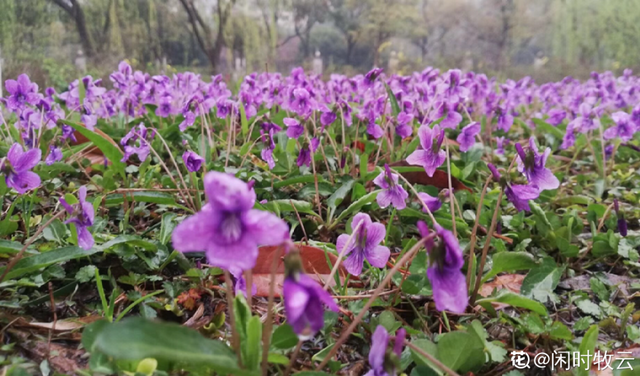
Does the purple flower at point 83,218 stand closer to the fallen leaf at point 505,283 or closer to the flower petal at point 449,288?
the flower petal at point 449,288

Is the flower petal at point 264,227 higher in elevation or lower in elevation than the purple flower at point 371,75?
lower

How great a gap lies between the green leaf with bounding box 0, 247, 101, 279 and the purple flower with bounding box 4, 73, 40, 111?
51.0 inches

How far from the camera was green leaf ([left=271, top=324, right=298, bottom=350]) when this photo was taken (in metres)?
0.90

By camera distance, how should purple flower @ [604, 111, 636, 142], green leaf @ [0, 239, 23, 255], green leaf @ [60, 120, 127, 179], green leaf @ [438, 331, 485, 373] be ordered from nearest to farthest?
green leaf @ [438, 331, 485, 373] → green leaf @ [0, 239, 23, 255] → green leaf @ [60, 120, 127, 179] → purple flower @ [604, 111, 636, 142]

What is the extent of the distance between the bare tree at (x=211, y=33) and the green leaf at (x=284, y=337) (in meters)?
8.80

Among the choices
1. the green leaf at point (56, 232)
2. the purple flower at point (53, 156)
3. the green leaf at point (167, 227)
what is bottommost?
the green leaf at point (167, 227)

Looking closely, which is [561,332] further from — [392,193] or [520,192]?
[392,193]

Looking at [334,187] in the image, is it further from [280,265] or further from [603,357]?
[603,357]

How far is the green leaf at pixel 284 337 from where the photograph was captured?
90 centimetres

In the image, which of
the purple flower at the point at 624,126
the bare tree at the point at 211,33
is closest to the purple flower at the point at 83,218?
the purple flower at the point at 624,126

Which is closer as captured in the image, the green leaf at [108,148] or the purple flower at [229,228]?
the purple flower at [229,228]

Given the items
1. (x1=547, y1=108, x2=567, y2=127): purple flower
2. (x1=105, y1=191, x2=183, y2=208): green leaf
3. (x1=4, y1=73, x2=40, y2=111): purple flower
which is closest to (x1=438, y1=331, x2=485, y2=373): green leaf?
(x1=105, y1=191, x2=183, y2=208): green leaf

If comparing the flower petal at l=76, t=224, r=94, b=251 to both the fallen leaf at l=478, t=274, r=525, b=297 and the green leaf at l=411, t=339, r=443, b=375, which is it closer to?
the green leaf at l=411, t=339, r=443, b=375

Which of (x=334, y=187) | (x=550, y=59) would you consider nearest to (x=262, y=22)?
(x=334, y=187)
